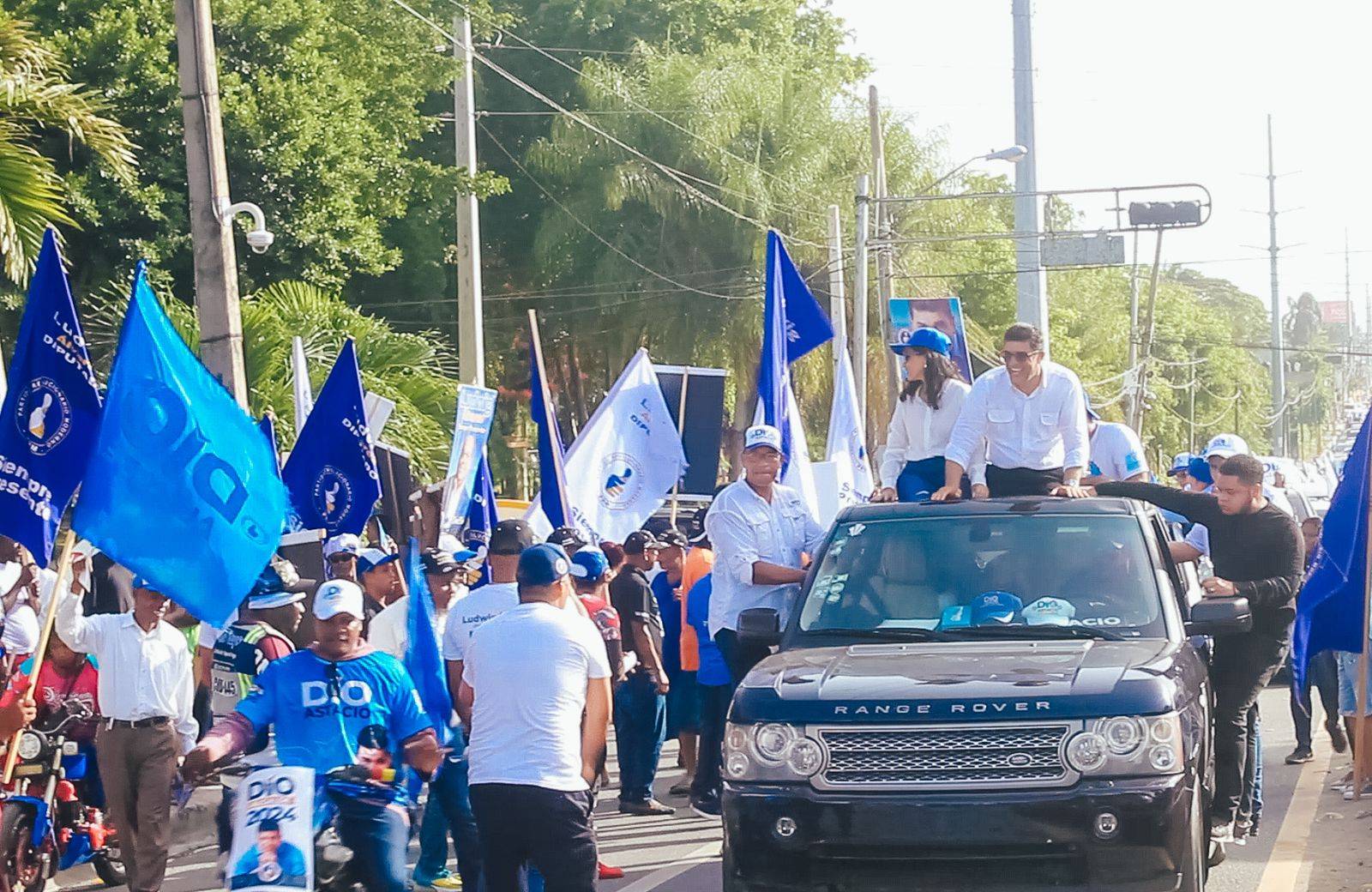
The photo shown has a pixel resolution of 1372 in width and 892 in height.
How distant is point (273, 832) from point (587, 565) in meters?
5.21

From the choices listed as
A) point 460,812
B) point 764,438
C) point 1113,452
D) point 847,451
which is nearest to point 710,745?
point 764,438

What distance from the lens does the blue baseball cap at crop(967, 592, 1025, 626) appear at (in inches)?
307

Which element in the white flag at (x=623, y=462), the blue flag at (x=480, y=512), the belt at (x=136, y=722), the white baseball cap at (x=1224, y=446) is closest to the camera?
the belt at (x=136, y=722)

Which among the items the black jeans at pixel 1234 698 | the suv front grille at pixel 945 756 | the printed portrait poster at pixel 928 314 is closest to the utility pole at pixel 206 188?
the black jeans at pixel 1234 698

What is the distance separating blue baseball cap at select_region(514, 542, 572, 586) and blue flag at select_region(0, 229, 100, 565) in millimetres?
3006

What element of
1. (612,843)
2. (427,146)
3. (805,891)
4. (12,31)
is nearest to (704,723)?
(612,843)

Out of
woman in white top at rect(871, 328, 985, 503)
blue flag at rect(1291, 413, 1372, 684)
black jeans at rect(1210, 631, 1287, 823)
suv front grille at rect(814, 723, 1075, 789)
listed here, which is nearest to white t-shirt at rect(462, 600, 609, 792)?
suv front grille at rect(814, 723, 1075, 789)

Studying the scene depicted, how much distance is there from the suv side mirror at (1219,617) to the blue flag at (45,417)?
490 centimetres

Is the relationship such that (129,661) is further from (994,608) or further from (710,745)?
(994,608)

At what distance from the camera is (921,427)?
10.1 metres

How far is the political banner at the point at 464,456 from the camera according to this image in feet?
48.4

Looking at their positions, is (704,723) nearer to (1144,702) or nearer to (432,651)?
(432,651)

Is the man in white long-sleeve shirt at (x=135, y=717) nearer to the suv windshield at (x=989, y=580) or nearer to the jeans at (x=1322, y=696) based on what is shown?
the suv windshield at (x=989, y=580)

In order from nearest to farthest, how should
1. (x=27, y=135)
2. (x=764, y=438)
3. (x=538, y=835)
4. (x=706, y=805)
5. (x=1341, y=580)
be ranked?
1. (x=538, y=835)
2. (x=764, y=438)
3. (x=1341, y=580)
4. (x=706, y=805)
5. (x=27, y=135)
